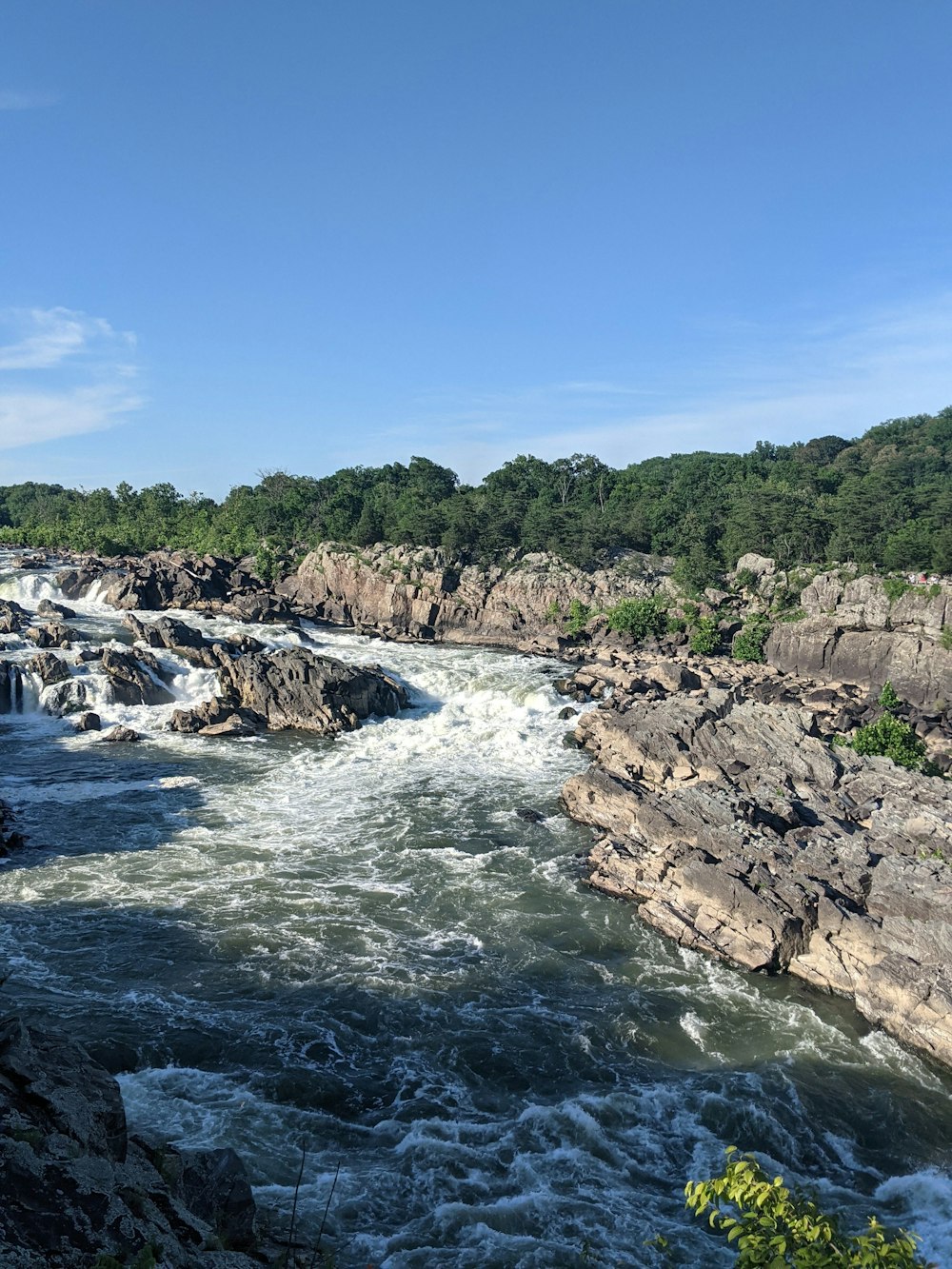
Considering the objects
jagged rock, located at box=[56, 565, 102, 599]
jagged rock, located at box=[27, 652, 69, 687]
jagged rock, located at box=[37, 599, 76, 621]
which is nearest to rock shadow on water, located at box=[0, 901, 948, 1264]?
jagged rock, located at box=[27, 652, 69, 687]

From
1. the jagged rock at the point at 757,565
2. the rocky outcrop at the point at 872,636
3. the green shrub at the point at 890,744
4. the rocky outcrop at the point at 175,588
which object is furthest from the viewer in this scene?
the jagged rock at the point at 757,565

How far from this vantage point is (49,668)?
160 ft

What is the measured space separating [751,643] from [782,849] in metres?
40.9

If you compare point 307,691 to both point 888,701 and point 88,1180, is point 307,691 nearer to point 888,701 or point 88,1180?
point 888,701

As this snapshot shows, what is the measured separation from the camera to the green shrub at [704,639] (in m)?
67.4

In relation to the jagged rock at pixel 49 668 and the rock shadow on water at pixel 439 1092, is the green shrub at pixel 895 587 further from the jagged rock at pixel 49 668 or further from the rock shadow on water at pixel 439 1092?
the jagged rock at pixel 49 668

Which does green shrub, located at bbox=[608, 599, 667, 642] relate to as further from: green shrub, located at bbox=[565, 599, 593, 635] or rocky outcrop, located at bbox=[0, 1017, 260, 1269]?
rocky outcrop, located at bbox=[0, 1017, 260, 1269]

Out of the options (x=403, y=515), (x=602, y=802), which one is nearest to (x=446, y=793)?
(x=602, y=802)

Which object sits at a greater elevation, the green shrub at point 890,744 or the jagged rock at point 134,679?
the jagged rock at point 134,679

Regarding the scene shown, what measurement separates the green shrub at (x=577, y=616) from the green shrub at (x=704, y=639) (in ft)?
33.5

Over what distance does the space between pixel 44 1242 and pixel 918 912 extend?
22667mm

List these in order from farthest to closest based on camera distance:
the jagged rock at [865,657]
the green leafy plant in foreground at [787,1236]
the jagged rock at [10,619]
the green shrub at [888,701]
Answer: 1. the jagged rock at [10,619]
2. the jagged rock at [865,657]
3. the green shrub at [888,701]
4. the green leafy plant in foreground at [787,1236]

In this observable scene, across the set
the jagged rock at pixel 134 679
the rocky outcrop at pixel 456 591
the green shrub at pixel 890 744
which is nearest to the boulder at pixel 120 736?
the jagged rock at pixel 134 679

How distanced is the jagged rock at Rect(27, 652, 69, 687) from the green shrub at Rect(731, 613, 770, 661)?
47.9 m
